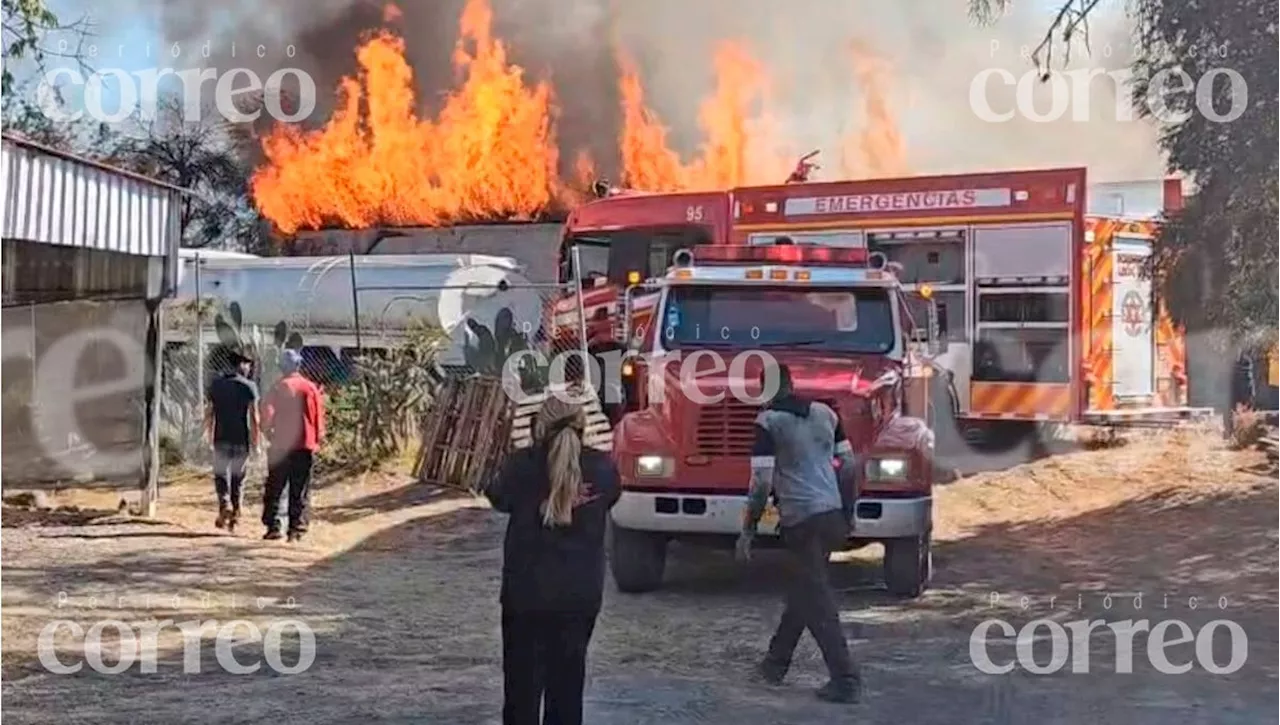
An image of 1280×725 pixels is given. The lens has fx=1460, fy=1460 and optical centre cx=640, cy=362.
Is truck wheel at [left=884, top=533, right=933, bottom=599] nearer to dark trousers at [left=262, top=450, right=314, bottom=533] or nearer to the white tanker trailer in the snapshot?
dark trousers at [left=262, top=450, right=314, bottom=533]

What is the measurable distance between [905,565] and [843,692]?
103 inches

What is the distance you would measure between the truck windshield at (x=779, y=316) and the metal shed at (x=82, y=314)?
4492 millimetres

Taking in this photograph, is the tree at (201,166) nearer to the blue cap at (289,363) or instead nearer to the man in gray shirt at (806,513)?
the blue cap at (289,363)

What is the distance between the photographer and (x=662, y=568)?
984 centimetres

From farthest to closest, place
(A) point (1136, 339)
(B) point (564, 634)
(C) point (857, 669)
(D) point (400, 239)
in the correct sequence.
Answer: (D) point (400, 239)
(A) point (1136, 339)
(C) point (857, 669)
(B) point (564, 634)

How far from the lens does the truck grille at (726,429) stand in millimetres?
9312

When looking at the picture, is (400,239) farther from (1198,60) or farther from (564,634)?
(564,634)

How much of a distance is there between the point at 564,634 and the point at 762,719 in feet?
5.43

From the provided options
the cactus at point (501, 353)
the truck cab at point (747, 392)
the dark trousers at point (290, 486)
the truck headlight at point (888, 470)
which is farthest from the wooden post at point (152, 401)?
the truck headlight at point (888, 470)

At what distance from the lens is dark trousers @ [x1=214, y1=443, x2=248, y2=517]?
40.2ft

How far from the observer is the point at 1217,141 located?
33.8 feet

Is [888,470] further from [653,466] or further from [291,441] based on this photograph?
[291,441]

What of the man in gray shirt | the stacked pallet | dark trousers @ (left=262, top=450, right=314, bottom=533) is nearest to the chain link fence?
the stacked pallet

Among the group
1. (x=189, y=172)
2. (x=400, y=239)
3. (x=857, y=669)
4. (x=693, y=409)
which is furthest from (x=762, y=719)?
(x=189, y=172)
